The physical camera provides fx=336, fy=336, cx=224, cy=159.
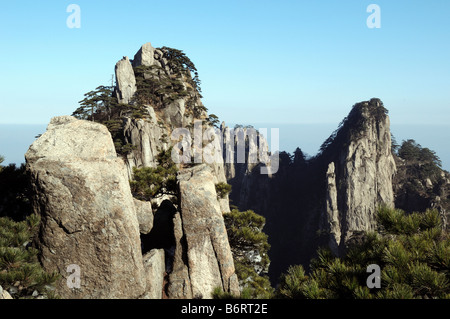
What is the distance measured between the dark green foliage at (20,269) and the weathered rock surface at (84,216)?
895mm

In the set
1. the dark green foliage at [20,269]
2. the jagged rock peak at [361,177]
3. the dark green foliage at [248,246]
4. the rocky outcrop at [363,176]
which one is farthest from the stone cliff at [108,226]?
the rocky outcrop at [363,176]

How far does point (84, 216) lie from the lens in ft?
48.1

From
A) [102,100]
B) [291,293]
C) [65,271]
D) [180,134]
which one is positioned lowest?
[65,271]

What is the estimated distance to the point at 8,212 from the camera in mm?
18844

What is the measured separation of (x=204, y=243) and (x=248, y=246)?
222 inches

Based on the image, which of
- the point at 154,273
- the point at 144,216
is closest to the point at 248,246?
the point at 144,216

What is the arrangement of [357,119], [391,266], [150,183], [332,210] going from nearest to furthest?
[391,266]
[150,183]
[332,210]
[357,119]

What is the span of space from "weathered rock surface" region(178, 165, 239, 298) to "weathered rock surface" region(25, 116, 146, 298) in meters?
3.28

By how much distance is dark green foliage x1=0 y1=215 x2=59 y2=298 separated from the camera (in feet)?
38.5

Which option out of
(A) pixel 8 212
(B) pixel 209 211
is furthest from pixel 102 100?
(B) pixel 209 211

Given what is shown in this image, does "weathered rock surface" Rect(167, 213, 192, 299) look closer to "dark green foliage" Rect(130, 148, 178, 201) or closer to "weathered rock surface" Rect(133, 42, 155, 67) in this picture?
"dark green foliage" Rect(130, 148, 178, 201)
